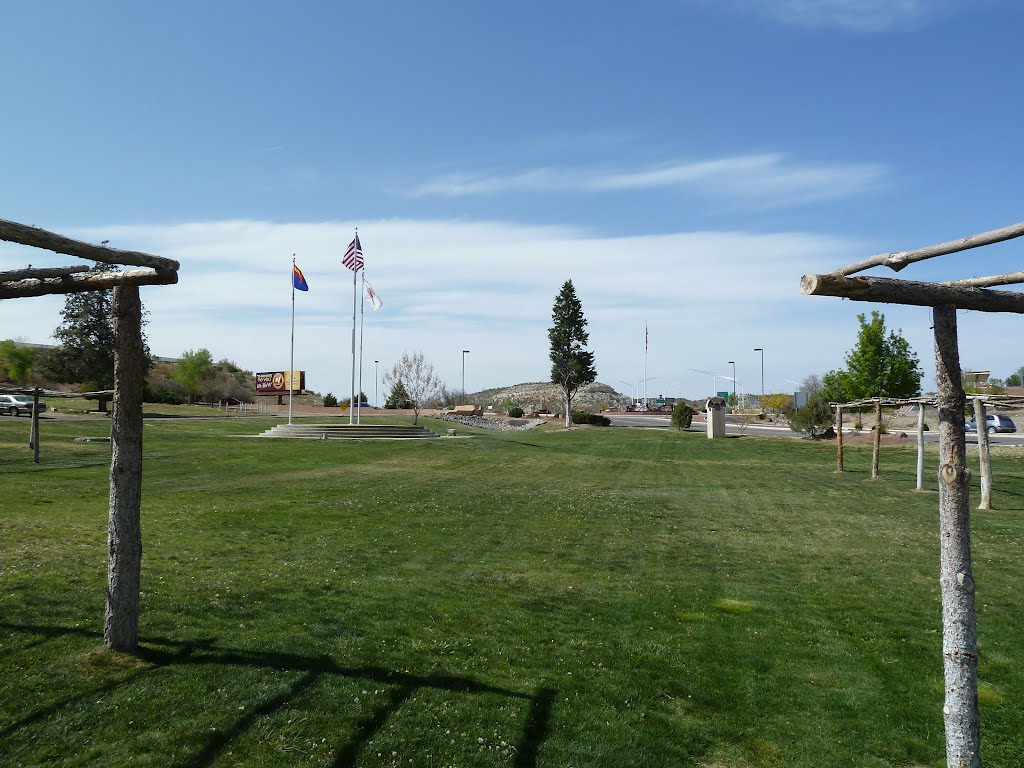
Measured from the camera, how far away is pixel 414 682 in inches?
285

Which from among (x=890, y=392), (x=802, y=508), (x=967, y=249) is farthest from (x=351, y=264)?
(x=967, y=249)

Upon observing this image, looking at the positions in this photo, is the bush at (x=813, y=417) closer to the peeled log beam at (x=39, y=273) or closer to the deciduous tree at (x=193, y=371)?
the peeled log beam at (x=39, y=273)

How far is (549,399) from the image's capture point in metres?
134

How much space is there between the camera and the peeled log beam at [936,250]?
16.7 feet

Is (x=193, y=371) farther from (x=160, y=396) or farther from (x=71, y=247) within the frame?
(x=71, y=247)

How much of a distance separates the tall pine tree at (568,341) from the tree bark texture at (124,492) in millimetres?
70007

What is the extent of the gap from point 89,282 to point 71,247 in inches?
38.1

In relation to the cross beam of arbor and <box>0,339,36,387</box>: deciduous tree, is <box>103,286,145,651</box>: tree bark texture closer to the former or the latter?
the cross beam of arbor

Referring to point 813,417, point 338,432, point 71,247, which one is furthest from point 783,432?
point 71,247

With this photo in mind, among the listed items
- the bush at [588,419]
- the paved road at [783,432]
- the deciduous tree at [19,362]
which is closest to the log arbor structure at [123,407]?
the paved road at [783,432]

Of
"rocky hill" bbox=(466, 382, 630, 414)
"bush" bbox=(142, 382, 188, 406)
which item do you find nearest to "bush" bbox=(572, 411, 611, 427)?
"rocky hill" bbox=(466, 382, 630, 414)

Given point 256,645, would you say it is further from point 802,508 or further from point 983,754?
point 802,508

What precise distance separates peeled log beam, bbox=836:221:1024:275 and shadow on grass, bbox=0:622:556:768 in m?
4.68

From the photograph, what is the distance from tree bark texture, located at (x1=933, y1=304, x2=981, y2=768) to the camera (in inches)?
205
